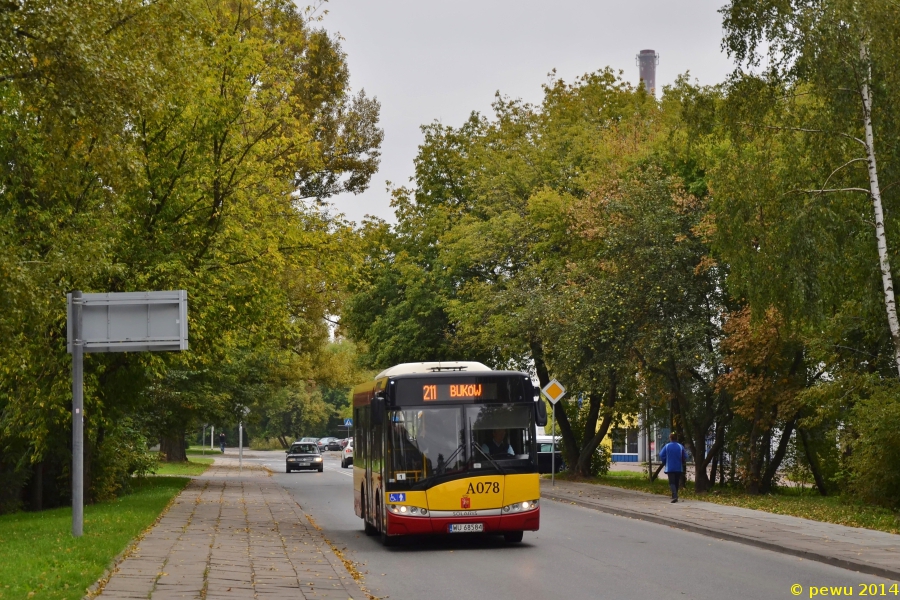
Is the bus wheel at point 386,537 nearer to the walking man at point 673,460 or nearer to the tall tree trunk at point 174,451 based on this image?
the walking man at point 673,460

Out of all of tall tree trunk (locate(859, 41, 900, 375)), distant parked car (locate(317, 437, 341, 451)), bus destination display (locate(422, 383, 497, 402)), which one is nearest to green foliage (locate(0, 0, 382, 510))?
bus destination display (locate(422, 383, 497, 402))

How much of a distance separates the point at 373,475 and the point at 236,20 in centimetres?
1239

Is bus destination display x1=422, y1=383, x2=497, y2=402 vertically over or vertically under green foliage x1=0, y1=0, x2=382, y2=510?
under

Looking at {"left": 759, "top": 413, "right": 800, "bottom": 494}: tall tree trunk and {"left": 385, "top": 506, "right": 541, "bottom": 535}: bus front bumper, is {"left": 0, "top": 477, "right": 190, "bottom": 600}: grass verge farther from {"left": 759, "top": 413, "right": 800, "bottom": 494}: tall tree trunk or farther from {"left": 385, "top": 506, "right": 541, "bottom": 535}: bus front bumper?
{"left": 759, "top": 413, "right": 800, "bottom": 494}: tall tree trunk

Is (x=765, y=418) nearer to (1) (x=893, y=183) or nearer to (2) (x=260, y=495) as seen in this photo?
(1) (x=893, y=183)

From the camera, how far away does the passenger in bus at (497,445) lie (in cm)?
1752

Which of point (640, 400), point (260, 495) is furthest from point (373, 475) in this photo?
point (640, 400)

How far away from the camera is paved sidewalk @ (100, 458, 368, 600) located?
39.3 feet

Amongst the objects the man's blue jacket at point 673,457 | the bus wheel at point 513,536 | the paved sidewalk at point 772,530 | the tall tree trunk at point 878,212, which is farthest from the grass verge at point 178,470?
the tall tree trunk at point 878,212

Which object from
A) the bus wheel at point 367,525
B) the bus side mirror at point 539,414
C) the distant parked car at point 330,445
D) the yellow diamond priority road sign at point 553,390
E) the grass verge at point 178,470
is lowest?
the distant parked car at point 330,445

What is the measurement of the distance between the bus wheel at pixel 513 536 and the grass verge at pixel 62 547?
576 cm

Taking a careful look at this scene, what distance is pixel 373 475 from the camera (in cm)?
1916

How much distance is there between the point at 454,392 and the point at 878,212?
9.74 meters

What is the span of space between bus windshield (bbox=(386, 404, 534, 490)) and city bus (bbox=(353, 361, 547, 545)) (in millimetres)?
15
